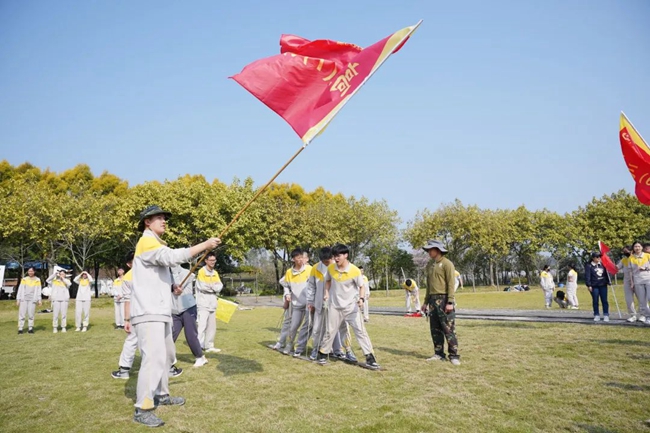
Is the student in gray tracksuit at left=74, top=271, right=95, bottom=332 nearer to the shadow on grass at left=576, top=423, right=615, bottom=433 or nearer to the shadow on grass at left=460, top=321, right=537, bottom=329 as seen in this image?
the shadow on grass at left=460, top=321, right=537, bottom=329

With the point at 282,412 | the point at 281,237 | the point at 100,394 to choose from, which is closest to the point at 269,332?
the point at 100,394

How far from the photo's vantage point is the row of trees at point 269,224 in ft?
121

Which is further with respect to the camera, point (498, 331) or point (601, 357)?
point (498, 331)

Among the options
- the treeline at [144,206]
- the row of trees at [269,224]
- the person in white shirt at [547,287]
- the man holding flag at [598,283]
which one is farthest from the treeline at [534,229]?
the man holding flag at [598,283]

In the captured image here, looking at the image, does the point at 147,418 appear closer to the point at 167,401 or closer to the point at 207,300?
the point at 167,401

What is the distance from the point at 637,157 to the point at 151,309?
11327 mm

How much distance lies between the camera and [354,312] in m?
9.30

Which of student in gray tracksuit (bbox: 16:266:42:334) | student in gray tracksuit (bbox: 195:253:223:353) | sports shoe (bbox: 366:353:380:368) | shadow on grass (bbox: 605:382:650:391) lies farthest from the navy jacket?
student in gray tracksuit (bbox: 16:266:42:334)

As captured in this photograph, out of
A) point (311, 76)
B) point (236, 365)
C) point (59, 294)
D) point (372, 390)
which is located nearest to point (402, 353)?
point (372, 390)

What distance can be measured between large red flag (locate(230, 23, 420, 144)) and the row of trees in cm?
3148

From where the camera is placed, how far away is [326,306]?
10102 millimetres

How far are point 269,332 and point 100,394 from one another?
8.78m

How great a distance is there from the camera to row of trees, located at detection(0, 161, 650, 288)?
3684 cm

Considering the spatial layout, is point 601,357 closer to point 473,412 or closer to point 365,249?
point 473,412
